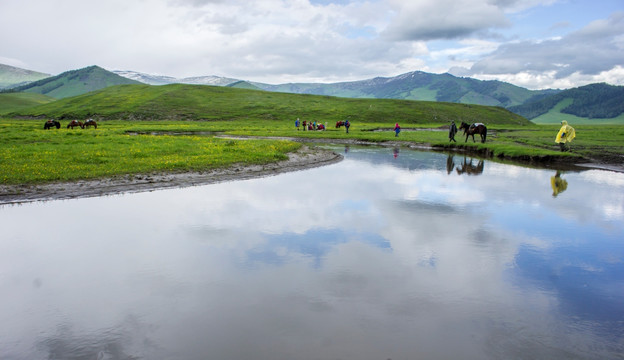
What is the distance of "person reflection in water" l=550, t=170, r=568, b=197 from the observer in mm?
21547

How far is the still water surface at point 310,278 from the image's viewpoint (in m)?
7.39

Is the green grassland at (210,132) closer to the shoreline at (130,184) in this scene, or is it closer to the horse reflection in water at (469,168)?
the shoreline at (130,184)

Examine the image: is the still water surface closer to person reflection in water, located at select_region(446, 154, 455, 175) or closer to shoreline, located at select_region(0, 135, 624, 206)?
shoreline, located at select_region(0, 135, 624, 206)

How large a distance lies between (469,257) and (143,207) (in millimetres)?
13235

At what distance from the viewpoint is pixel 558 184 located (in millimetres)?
23531

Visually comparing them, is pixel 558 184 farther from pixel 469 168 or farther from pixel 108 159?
pixel 108 159

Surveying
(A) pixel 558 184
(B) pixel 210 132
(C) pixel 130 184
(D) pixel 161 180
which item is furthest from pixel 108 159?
(B) pixel 210 132

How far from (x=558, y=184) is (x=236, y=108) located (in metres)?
116

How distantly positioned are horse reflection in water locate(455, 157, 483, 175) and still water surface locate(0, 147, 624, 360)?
8.83m

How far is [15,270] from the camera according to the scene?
10367 mm

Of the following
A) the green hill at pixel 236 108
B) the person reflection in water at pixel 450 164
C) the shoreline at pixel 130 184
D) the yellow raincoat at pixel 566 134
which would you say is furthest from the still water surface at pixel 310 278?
the green hill at pixel 236 108

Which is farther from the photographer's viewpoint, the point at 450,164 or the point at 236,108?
the point at 236,108

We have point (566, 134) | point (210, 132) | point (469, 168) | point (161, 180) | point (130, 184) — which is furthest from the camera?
point (210, 132)

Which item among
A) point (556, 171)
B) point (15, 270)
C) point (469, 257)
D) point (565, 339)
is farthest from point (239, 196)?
point (556, 171)
